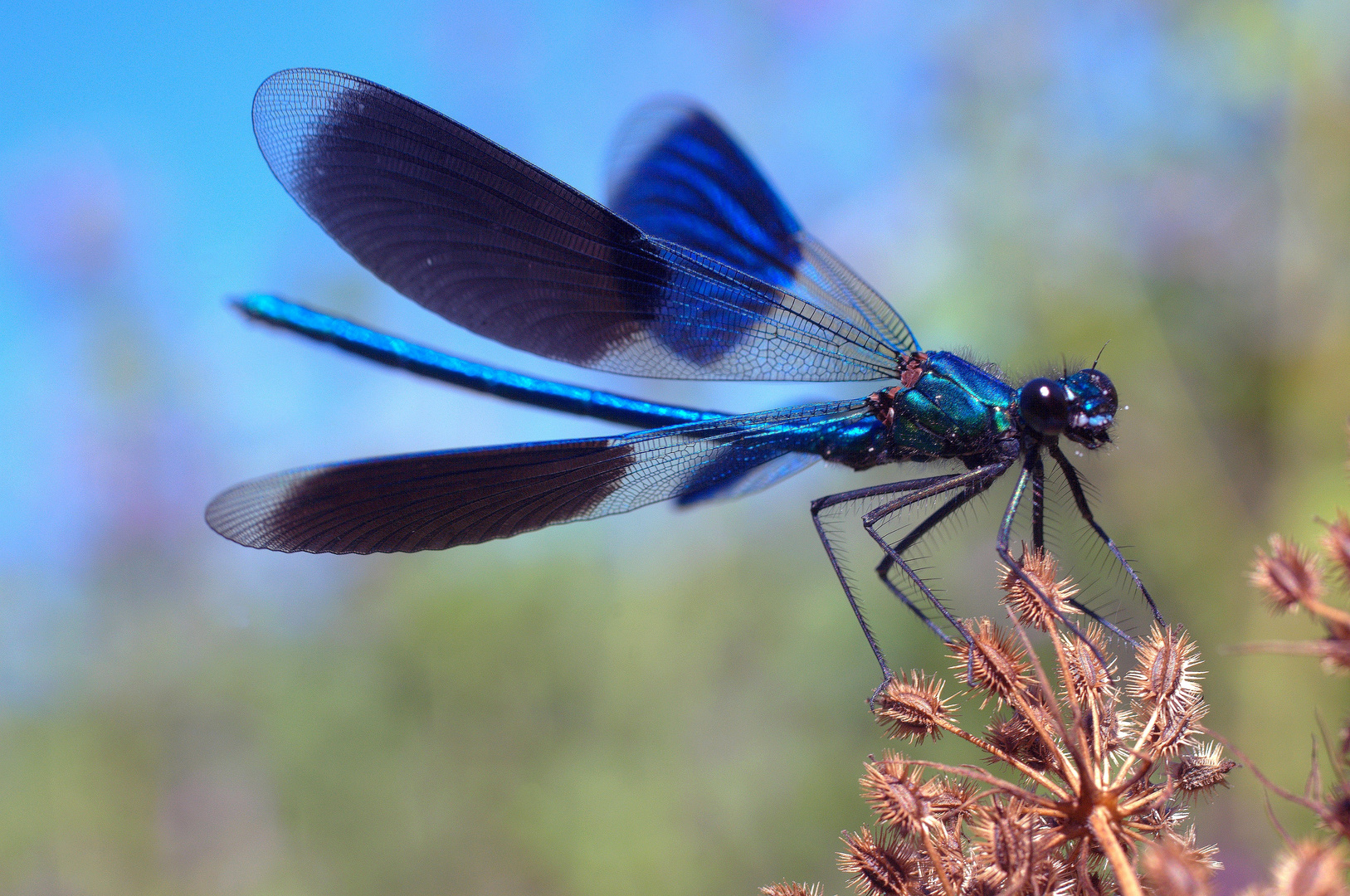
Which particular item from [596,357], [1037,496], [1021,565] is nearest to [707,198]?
[596,357]

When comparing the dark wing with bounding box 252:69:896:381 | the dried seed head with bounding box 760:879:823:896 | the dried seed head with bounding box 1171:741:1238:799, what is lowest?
the dried seed head with bounding box 760:879:823:896

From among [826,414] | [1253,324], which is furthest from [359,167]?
[1253,324]

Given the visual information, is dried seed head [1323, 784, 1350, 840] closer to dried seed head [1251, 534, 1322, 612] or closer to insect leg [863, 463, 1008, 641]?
dried seed head [1251, 534, 1322, 612]

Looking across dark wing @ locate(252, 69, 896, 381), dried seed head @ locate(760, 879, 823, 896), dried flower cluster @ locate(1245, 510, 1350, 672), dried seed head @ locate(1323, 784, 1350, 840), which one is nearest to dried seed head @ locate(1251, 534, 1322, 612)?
dried flower cluster @ locate(1245, 510, 1350, 672)

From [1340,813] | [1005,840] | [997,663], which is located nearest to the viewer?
[1340,813]

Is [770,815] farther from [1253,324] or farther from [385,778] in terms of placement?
[1253,324]

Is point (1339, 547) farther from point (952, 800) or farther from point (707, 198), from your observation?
point (707, 198)

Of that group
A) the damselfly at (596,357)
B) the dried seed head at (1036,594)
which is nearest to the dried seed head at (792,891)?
the damselfly at (596,357)
